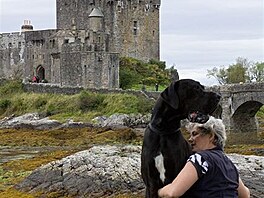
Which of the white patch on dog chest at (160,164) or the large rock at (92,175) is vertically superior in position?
the white patch on dog chest at (160,164)

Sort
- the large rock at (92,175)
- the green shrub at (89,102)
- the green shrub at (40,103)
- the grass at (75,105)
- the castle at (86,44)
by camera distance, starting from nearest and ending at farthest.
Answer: the large rock at (92,175) → the grass at (75,105) → the green shrub at (89,102) → the green shrub at (40,103) → the castle at (86,44)

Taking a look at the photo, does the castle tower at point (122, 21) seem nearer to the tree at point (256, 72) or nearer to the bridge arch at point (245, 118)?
the bridge arch at point (245, 118)

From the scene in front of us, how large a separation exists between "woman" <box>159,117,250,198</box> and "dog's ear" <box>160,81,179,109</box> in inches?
8.5

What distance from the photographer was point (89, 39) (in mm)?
50250

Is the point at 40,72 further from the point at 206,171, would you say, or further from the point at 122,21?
the point at 206,171

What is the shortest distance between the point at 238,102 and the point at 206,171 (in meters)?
36.2

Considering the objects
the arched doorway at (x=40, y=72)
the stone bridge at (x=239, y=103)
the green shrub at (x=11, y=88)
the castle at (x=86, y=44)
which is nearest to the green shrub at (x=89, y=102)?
the stone bridge at (x=239, y=103)

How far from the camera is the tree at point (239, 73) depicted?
228ft

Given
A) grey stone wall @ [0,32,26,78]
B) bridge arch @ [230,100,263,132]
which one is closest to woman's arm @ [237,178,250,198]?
bridge arch @ [230,100,263,132]

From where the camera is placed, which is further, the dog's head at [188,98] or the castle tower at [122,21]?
the castle tower at [122,21]

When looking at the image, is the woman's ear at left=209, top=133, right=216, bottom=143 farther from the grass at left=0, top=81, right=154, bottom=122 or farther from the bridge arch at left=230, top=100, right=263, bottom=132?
the grass at left=0, top=81, right=154, bottom=122

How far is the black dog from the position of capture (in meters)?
5.14

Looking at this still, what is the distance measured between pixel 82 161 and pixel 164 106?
10.5 metres

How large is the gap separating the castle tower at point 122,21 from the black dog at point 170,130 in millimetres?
47482
